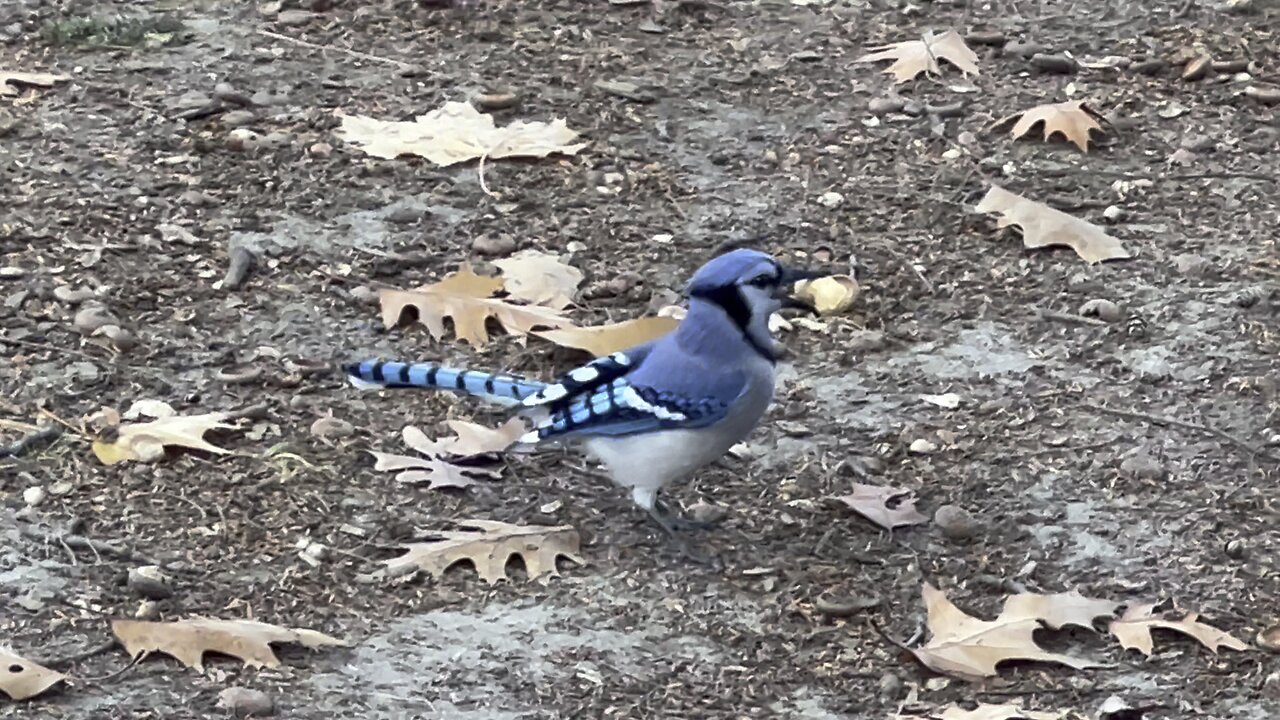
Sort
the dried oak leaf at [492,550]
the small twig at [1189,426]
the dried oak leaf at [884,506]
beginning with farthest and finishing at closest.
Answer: the small twig at [1189,426] → the dried oak leaf at [884,506] → the dried oak leaf at [492,550]

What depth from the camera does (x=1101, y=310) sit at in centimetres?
505

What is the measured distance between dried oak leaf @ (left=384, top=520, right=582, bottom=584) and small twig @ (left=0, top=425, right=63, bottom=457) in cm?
89

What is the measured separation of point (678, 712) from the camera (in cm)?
357

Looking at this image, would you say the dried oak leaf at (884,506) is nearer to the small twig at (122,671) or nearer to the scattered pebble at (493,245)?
the scattered pebble at (493,245)

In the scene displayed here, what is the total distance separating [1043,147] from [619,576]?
8.40ft

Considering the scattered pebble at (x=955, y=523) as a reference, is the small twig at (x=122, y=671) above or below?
above

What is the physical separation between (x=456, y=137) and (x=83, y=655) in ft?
8.17

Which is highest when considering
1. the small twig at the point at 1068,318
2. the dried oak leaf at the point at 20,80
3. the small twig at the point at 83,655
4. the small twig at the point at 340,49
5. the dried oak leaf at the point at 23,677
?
the dried oak leaf at the point at 23,677

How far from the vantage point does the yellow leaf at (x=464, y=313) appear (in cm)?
483

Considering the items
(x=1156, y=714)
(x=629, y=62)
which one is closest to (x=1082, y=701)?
(x=1156, y=714)

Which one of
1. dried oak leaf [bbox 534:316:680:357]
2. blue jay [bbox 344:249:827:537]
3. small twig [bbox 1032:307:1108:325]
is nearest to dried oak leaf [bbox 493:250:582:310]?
dried oak leaf [bbox 534:316:680:357]

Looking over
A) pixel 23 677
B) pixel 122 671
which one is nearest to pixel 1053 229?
pixel 122 671

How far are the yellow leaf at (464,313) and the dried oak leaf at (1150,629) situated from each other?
5.35 ft

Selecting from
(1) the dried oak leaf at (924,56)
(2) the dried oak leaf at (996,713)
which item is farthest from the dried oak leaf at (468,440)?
(1) the dried oak leaf at (924,56)
